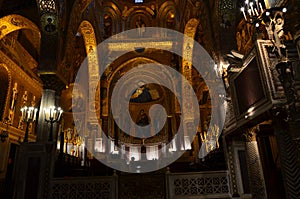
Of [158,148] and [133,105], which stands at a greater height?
[133,105]

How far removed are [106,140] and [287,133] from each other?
12.4 metres

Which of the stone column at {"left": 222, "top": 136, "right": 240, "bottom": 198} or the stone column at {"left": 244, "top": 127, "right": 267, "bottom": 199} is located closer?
the stone column at {"left": 244, "top": 127, "right": 267, "bottom": 199}

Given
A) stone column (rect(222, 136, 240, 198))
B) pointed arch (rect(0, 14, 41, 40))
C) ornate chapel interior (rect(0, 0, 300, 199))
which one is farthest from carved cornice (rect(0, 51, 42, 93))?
stone column (rect(222, 136, 240, 198))

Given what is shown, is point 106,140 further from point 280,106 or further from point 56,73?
point 280,106

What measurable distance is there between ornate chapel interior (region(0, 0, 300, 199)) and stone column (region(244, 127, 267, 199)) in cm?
3

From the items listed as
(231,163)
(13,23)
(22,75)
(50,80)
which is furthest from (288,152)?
(22,75)

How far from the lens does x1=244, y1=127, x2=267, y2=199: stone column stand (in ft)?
17.7

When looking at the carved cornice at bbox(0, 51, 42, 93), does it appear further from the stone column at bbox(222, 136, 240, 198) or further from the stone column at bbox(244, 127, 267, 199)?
the stone column at bbox(244, 127, 267, 199)

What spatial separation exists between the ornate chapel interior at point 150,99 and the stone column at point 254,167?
26 millimetres

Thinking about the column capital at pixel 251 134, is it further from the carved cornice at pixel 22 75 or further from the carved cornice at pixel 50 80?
the carved cornice at pixel 22 75

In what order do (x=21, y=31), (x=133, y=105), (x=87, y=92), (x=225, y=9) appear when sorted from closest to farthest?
(x=225, y=9), (x=21, y=31), (x=87, y=92), (x=133, y=105)

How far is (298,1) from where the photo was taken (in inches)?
156

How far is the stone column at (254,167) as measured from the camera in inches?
212

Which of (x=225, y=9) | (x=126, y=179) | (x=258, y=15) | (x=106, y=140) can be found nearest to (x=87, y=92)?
(x=106, y=140)
